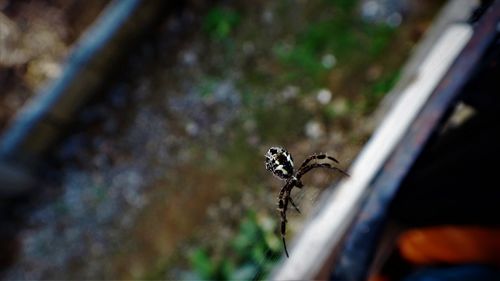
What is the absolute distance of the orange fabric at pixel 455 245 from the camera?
2076mm

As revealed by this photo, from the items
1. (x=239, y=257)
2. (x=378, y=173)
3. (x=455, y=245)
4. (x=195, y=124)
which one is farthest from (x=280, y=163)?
(x=195, y=124)

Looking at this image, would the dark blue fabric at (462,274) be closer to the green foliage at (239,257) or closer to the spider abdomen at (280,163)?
the spider abdomen at (280,163)

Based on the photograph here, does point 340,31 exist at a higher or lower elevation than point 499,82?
higher

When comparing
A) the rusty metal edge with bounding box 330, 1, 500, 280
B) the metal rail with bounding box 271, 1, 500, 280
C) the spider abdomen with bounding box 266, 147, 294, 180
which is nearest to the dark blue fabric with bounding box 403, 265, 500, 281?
the metal rail with bounding box 271, 1, 500, 280

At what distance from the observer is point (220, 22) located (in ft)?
18.2

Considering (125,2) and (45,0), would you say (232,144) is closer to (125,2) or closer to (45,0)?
(125,2)

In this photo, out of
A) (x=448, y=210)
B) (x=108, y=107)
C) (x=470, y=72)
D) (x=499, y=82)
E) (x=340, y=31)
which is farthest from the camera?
(x=108, y=107)

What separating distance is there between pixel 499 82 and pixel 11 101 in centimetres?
604

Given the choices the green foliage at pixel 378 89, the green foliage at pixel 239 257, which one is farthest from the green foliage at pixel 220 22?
the green foliage at pixel 239 257

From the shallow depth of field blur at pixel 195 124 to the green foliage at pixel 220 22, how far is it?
0.02m

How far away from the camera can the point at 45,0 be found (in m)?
6.35

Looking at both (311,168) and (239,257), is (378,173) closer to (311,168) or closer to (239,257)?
(311,168)

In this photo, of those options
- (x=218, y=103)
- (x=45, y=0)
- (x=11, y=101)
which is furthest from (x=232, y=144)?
(x=45, y=0)

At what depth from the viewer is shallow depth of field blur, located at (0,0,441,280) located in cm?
455
